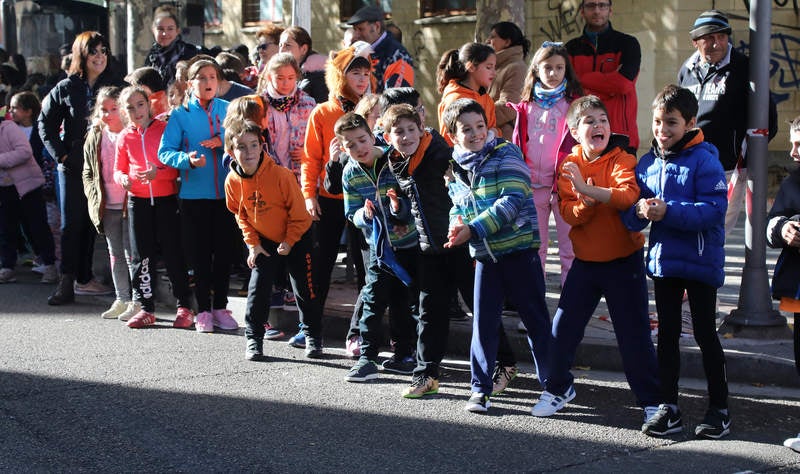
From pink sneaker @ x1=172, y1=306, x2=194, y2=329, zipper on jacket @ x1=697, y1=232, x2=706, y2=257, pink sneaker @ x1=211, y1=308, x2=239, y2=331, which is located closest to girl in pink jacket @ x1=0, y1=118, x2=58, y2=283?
pink sneaker @ x1=172, y1=306, x2=194, y2=329

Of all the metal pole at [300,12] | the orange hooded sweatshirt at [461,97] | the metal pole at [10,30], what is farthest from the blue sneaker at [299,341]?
the metal pole at [10,30]

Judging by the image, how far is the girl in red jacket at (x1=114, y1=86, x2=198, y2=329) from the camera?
8.23m

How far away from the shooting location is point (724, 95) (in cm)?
709

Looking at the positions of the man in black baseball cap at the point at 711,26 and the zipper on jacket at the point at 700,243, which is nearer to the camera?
the zipper on jacket at the point at 700,243

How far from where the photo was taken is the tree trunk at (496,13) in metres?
12.9

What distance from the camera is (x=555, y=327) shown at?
5852mm

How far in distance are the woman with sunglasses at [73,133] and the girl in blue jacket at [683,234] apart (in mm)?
5485

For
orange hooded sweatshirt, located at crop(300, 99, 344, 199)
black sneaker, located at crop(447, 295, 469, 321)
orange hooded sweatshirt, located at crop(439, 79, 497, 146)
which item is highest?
orange hooded sweatshirt, located at crop(439, 79, 497, 146)

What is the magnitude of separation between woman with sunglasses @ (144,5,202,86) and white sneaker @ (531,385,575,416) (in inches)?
224

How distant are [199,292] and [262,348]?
1034 mm

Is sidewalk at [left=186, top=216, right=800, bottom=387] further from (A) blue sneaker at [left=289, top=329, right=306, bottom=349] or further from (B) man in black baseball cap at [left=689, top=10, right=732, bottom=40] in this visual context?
(B) man in black baseball cap at [left=689, top=10, right=732, bottom=40]

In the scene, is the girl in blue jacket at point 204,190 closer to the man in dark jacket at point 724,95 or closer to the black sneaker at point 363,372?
the black sneaker at point 363,372

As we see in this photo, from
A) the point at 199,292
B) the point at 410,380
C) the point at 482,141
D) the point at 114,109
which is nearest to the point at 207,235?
the point at 199,292

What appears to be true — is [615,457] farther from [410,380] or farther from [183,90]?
[183,90]
